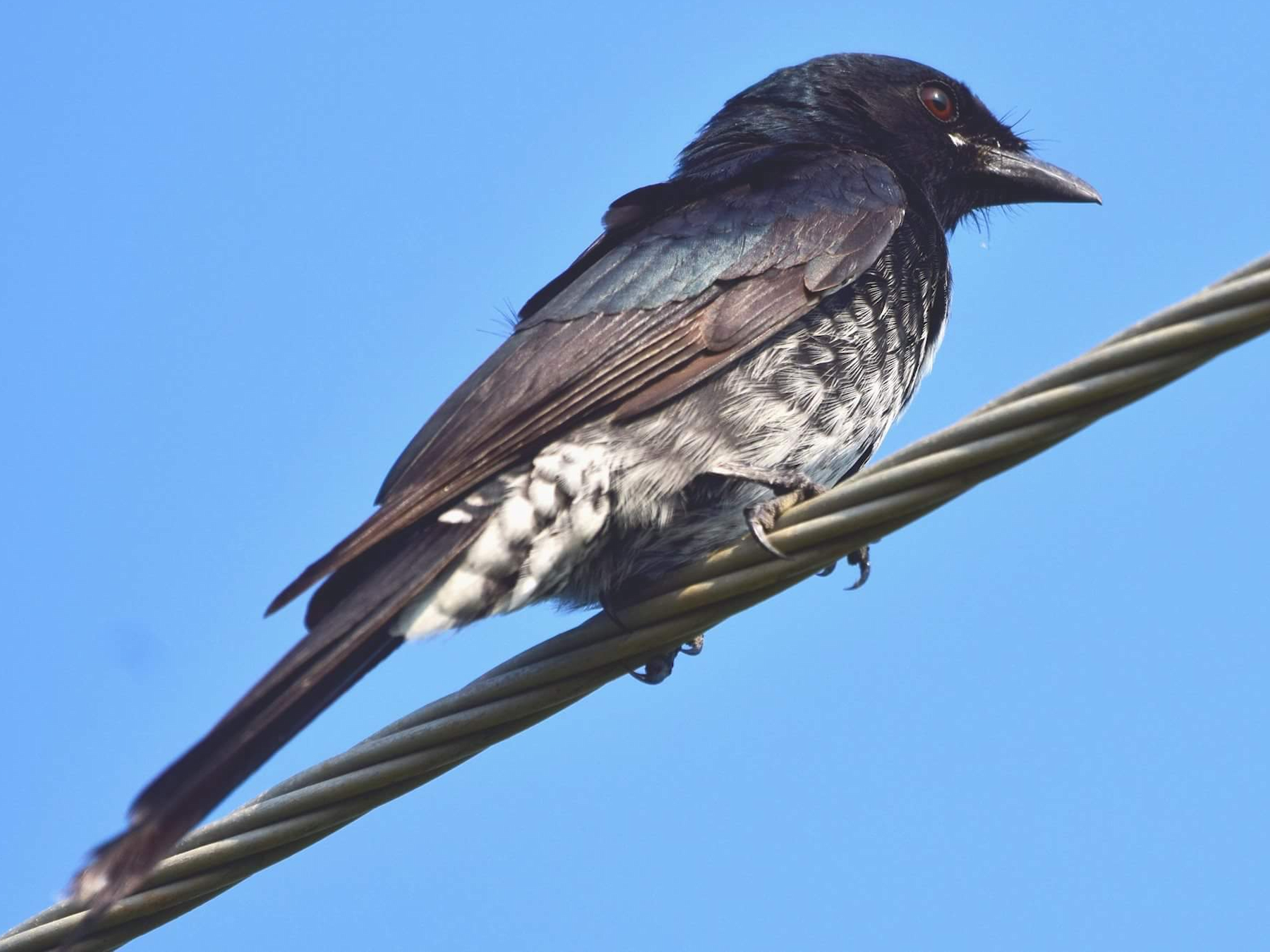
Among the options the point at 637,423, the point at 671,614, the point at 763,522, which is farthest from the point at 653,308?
the point at 671,614

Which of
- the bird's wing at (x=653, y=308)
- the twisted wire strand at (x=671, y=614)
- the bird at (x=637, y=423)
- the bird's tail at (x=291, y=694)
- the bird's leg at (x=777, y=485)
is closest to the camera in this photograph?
the twisted wire strand at (x=671, y=614)

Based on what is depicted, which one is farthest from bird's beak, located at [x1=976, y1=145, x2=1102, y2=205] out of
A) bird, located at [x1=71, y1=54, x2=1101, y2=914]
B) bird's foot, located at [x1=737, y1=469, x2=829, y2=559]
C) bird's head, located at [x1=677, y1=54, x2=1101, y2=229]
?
bird's foot, located at [x1=737, y1=469, x2=829, y2=559]

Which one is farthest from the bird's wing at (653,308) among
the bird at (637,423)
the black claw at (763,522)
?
the black claw at (763,522)

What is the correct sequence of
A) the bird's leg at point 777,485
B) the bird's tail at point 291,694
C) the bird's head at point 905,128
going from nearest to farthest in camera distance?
1. the bird's tail at point 291,694
2. the bird's leg at point 777,485
3. the bird's head at point 905,128

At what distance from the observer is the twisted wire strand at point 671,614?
271 cm

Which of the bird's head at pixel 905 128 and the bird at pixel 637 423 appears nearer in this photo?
the bird at pixel 637 423

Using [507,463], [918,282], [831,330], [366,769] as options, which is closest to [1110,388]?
[366,769]

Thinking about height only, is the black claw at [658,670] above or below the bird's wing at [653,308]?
below

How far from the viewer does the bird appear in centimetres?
373

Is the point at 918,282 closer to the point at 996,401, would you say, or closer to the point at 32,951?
→ the point at 996,401

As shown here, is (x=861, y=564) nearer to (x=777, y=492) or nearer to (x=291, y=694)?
(x=777, y=492)

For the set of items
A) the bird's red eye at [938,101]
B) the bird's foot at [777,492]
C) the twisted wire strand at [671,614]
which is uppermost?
the bird's red eye at [938,101]

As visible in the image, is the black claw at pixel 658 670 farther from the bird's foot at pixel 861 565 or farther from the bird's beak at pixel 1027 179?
the bird's beak at pixel 1027 179

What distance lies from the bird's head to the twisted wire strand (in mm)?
3068
